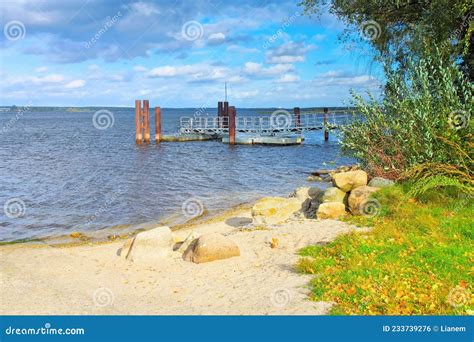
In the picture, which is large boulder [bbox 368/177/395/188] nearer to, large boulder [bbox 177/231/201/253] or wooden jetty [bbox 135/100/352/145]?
large boulder [bbox 177/231/201/253]

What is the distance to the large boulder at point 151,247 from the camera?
963 centimetres

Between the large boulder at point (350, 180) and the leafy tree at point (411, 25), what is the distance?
352cm

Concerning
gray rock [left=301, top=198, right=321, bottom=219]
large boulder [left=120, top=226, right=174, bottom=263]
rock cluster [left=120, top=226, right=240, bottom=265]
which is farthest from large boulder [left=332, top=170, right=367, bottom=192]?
large boulder [left=120, top=226, right=174, bottom=263]

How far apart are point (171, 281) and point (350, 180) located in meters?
5.75

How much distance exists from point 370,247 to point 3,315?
5.61 m

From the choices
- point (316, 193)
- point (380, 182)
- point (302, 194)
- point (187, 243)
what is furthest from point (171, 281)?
point (302, 194)

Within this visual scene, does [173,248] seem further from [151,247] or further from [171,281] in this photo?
[171,281]

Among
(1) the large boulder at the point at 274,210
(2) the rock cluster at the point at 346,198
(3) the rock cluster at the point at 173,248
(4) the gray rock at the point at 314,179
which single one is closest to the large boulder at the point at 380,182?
(2) the rock cluster at the point at 346,198

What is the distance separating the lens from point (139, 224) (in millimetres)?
15078

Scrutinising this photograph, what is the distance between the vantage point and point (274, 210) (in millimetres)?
12656

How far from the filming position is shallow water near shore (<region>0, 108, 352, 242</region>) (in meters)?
15.7

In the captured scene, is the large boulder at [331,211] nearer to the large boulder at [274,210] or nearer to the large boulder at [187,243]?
the large boulder at [274,210]

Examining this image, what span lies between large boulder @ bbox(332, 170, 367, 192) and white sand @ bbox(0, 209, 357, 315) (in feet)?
4.82

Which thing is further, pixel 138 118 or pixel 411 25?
pixel 138 118
